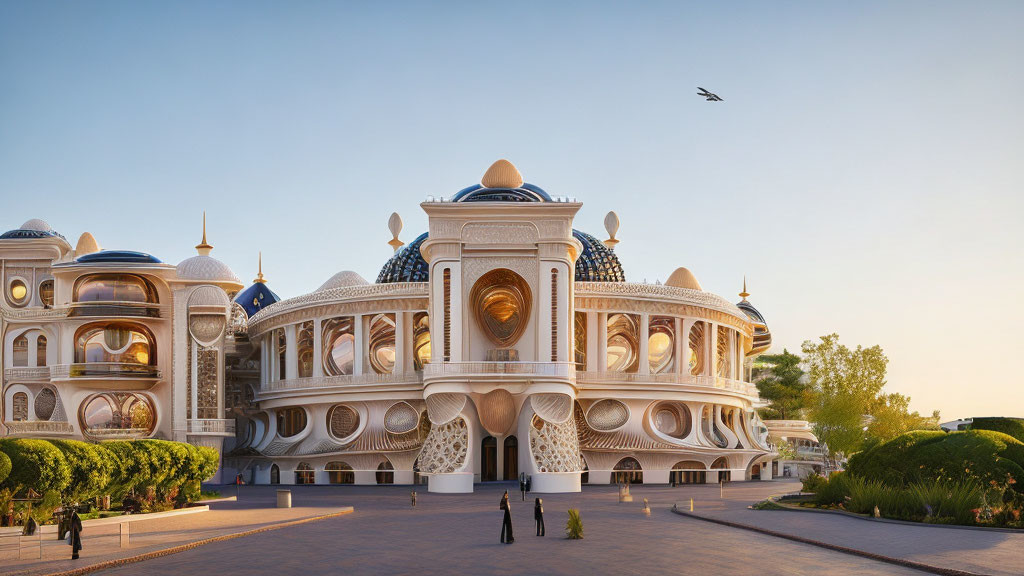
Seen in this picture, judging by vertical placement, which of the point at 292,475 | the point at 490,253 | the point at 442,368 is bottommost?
the point at 292,475

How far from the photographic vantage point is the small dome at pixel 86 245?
72188 millimetres

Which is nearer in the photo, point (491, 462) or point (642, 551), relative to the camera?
point (642, 551)

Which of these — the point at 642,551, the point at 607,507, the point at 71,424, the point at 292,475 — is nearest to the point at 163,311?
the point at 71,424

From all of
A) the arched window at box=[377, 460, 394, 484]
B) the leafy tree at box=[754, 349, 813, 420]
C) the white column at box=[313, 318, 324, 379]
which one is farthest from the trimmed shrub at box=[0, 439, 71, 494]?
the leafy tree at box=[754, 349, 813, 420]

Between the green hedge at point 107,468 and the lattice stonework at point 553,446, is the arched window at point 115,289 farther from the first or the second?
the lattice stonework at point 553,446

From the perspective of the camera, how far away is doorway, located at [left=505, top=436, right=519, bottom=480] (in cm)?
5459

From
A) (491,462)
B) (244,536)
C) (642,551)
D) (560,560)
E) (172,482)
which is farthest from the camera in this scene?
(491,462)

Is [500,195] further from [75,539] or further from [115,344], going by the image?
[75,539]

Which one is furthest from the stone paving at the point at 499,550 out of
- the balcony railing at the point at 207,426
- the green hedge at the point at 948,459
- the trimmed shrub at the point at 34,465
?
the balcony railing at the point at 207,426

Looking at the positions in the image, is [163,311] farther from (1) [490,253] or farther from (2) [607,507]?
(2) [607,507]

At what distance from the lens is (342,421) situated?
2381 inches

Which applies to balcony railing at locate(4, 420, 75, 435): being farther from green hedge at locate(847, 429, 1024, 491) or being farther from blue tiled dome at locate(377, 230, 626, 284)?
green hedge at locate(847, 429, 1024, 491)

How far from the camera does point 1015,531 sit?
25.1m

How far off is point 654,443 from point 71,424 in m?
33.1
